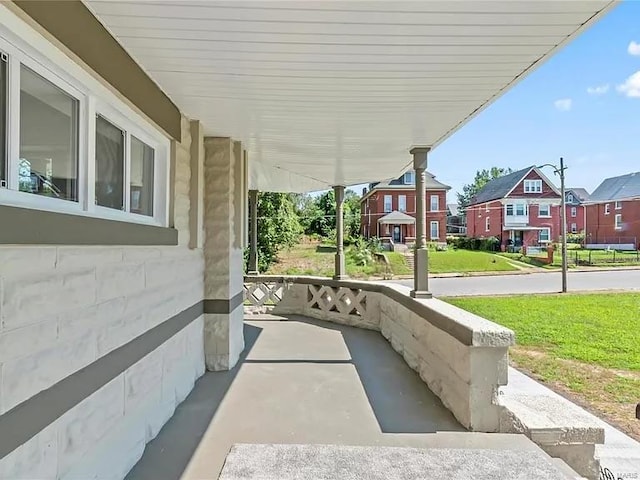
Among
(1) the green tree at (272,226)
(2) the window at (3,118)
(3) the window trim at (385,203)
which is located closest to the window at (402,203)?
(3) the window trim at (385,203)

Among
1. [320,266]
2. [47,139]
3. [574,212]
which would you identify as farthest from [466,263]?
[574,212]

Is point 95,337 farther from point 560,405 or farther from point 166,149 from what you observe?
point 560,405

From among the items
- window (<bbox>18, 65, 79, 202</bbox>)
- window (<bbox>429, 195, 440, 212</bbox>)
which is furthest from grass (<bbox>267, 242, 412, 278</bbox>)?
window (<bbox>18, 65, 79, 202</bbox>)

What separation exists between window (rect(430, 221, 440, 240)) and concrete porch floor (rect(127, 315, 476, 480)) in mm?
26075

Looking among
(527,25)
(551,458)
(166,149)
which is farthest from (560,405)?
(166,149)

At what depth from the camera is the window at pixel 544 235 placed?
3177cm

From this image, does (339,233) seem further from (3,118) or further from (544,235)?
(544,235)

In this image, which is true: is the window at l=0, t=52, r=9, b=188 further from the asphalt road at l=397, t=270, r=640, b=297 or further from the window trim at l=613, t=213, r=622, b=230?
the window trim at l=613, t=213, r=622, b=230

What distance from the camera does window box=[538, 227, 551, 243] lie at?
104 ft

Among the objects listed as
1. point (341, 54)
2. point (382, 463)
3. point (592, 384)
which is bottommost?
point (592, 384)

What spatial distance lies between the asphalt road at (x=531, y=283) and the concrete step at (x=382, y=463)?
10.6 m

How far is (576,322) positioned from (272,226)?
10098 mm

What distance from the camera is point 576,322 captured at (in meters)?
8.48

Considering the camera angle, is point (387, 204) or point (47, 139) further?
point (387, 204)
